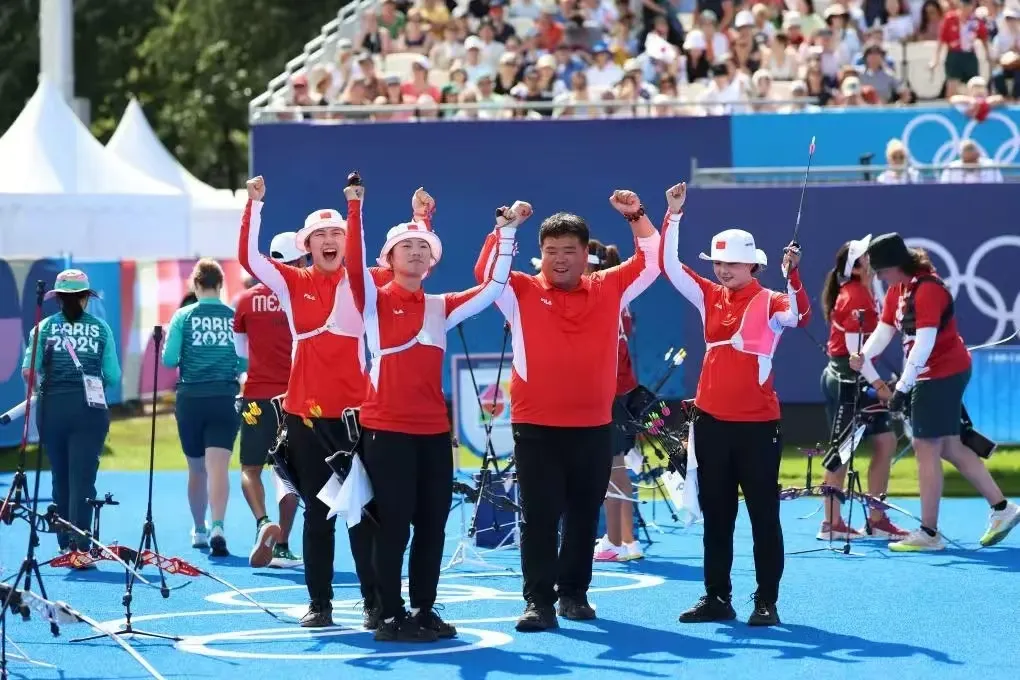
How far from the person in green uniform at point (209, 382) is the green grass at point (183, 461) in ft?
16.8

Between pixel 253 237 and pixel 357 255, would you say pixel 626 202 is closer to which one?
pixel 357 255

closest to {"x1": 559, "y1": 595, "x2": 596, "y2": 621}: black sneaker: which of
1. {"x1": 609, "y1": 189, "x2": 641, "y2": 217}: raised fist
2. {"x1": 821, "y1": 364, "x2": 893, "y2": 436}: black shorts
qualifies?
{"x1": 609, "y1": 189, "x2": 641, "y2": 217}: raised fist

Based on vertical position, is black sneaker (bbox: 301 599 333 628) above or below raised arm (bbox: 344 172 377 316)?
below

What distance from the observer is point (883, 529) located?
13.1 meters

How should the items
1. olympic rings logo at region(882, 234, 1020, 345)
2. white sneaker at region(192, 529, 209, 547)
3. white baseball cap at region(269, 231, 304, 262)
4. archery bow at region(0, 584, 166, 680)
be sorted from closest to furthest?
archery bow at region(0, 584, 166, 680) < white baseball cap at region(269, 231, 304, 262) < white sneaker at region(192, 529, 209, 547) < olympic rings logo at region(882, 234, 1020, 345)

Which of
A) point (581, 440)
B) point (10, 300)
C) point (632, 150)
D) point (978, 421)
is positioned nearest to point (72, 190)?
point (10, 300)

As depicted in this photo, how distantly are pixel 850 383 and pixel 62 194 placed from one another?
14.2m

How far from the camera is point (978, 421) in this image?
16000 millimetres

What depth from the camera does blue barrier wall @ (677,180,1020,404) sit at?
17.2 meters

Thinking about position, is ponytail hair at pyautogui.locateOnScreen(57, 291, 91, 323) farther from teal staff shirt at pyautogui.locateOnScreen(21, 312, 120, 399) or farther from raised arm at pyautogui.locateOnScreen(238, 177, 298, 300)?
raised arm at pyautogui.locateOnScreen(238, 177, 298, 300)

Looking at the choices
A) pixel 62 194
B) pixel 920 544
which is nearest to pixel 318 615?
pixel 920 544

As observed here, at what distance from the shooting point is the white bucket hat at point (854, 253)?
12516 millimetres

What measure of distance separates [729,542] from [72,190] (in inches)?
665

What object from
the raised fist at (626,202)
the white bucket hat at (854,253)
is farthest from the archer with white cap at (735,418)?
the white bucket hat at (854,253)
